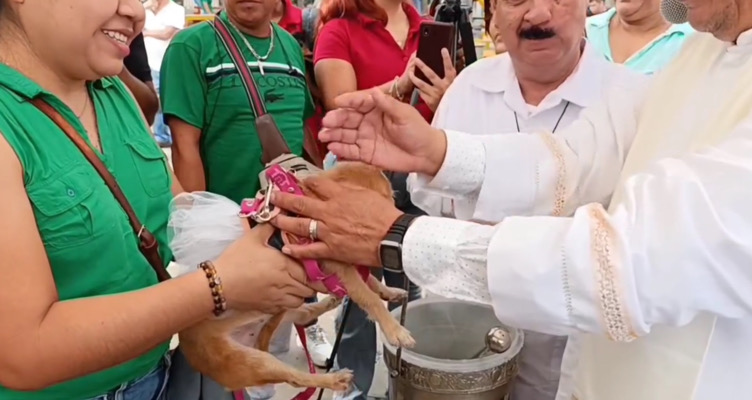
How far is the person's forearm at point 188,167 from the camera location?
2.12 m

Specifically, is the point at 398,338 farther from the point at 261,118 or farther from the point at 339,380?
the point at 261,118

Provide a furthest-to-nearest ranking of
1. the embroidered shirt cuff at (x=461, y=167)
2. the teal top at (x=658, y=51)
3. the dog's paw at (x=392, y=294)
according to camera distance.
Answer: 1. the teal top at (x=658, y=51)
2. the dog's paw at (x=392, y=294)
3. the embroidered shirt cuff at (x=461, y=167)

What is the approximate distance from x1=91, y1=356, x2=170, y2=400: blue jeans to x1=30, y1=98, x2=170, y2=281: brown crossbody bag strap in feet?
0.59

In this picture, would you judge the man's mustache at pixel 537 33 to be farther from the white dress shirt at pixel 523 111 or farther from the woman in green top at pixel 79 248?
the woman in green top at pixel 79 248

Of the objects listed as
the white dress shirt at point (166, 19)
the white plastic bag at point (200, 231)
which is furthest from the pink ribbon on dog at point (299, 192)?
the white dress shirt at point (166, 19)

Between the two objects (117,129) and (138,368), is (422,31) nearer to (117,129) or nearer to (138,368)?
(117,129)

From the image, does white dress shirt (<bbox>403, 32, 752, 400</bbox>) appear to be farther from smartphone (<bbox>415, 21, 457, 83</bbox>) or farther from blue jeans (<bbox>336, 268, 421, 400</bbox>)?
blue jeans (<bbox>336, 268, 421, 400</bbox>)

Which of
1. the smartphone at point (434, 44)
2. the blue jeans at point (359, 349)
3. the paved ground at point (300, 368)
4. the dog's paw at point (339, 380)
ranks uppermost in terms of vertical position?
the smartphone at point (434, 44)

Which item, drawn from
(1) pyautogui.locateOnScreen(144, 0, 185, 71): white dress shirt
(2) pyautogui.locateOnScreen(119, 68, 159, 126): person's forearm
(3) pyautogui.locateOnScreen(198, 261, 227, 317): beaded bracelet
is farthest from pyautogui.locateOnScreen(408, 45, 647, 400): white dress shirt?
(1) pyautogui.locateOnScreen(144, 0, 185, 71): white dress shirt

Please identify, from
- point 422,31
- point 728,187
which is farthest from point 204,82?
point 728,187

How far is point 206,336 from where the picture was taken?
1.23 meters

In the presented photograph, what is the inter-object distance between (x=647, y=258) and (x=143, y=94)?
189cm

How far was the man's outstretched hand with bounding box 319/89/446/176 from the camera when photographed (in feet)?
4.15

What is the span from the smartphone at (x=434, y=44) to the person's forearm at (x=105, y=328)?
3.84ft
